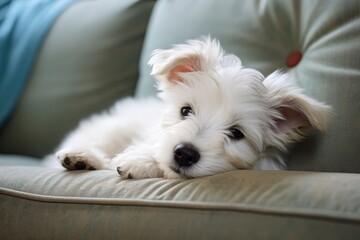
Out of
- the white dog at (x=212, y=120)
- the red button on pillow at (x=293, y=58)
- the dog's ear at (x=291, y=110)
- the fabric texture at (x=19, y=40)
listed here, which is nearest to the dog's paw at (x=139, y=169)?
the white dog at (x=212, y=120)

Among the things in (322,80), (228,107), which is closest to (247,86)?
(228,107)

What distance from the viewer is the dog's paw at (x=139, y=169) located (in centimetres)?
147

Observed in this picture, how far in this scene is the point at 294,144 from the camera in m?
1.75

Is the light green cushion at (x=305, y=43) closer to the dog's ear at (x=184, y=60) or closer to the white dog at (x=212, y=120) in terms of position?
the white dog at (x=212, y=120)

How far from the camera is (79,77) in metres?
Answer: 2.59

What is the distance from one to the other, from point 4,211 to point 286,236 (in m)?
0.84

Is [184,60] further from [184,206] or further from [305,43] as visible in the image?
[184,206]

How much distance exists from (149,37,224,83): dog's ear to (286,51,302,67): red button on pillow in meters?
0.30

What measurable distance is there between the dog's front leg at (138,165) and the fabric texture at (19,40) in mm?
1219

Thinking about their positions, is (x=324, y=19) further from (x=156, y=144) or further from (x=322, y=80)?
(x=156, y=144)

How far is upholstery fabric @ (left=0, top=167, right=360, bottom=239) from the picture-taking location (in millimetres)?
1057

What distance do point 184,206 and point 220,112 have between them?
47 centimetres

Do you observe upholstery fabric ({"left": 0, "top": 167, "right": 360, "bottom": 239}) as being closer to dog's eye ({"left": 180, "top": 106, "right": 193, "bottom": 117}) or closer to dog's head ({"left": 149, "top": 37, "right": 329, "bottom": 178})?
dog's head ({"left": 149, "top": 37, "right": 329, "bottom": 178})

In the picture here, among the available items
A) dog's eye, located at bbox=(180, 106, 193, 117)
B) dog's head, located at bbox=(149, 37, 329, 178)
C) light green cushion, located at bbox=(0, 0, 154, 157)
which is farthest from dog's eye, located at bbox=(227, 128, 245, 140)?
light green cushion, located at bbox=(0, 0, 154, 157)
